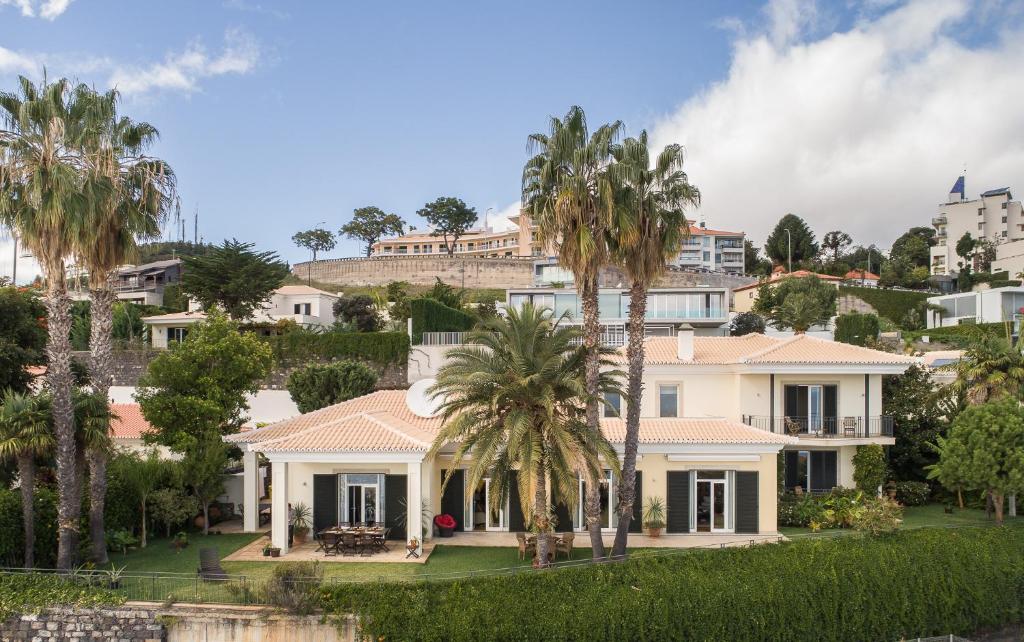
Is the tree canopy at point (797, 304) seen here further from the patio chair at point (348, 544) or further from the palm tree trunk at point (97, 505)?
the palm tree trunk at point (97, 505)

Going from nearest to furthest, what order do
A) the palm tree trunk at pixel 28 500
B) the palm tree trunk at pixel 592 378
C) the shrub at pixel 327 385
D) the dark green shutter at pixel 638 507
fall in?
the palm tree trunk at pixel 28 500 → the palm tree trunk at pixel 592 378 → the dark green shutter at pixel 638 507 → the shrub at pixel 327 385

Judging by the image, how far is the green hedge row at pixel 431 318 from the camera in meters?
42.0

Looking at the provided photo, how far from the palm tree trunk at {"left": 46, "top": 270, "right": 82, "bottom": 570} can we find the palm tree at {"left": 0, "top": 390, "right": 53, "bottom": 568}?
358 millimetres

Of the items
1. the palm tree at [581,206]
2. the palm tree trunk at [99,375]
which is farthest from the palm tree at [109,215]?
the palm tree at [581,206]

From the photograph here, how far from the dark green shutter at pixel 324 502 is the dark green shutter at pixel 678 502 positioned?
34.3 feet

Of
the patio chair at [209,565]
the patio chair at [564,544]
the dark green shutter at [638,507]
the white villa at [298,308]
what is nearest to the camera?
the patio chair at [209,565]

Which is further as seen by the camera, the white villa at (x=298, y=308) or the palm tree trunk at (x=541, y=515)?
the white villa at (x=298, y=308)

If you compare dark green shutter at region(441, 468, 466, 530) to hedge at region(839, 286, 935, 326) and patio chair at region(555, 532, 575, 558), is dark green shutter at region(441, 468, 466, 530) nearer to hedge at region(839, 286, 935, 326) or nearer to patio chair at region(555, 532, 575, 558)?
patio chair at region(555, 532, 575, 558)

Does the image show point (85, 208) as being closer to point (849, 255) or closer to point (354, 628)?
point (354, 628)

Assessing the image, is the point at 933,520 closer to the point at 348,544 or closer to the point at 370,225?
the point at 348,544

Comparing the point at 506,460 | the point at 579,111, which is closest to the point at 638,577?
the point at 506,460

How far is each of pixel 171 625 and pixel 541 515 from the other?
28.7ft

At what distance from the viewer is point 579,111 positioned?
18.9m

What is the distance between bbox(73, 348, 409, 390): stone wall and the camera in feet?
137
